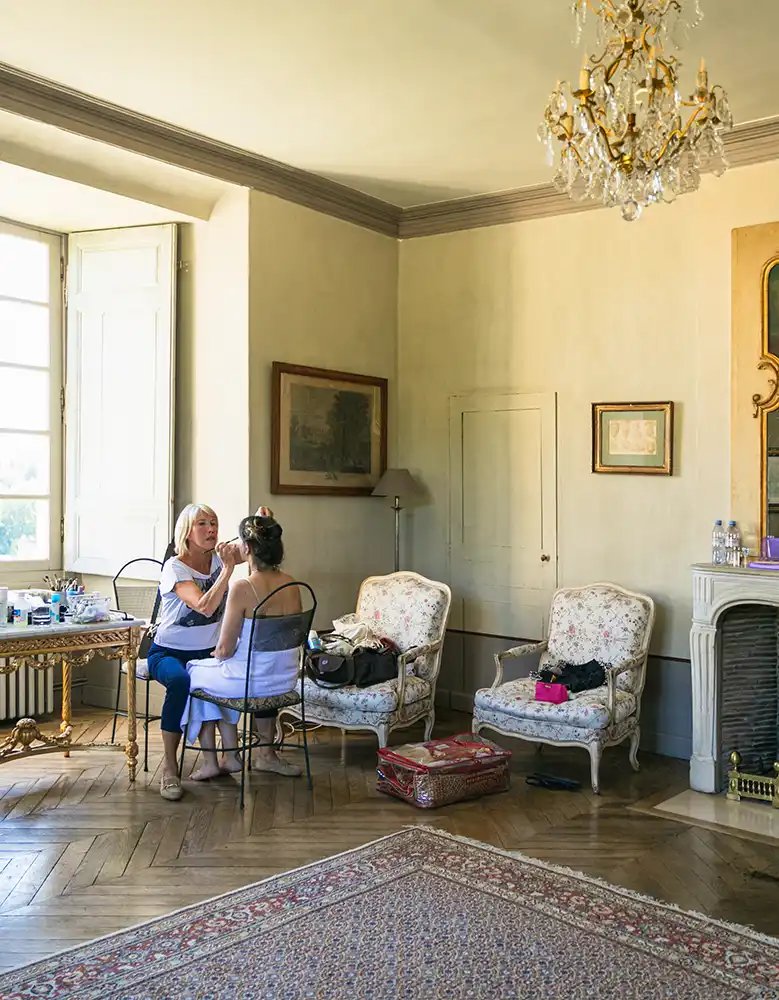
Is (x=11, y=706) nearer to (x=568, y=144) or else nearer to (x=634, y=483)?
(x=634, y=483)

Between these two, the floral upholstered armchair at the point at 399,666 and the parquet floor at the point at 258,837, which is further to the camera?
the floral upholstered armchair at the point at 399,666

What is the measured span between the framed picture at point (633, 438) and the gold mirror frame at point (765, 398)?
1.94 ft

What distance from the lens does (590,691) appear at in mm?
5250

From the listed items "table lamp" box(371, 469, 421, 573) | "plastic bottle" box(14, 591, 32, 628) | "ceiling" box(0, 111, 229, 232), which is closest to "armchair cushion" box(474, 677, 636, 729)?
"table lamp" box(371, 469, 421, 573)

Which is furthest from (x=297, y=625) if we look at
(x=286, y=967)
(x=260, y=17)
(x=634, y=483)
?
(x=260, y=17)

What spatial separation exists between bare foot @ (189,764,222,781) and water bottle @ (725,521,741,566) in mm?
2844

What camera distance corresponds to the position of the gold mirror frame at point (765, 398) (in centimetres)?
517

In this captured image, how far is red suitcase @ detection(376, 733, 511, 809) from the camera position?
4625 millimetres

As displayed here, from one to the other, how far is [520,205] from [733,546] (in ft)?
8.63

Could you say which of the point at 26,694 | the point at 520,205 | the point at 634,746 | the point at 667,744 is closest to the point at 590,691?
the point at 634,746

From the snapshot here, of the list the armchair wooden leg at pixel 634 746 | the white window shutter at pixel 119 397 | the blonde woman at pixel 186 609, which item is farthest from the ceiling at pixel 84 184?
the armchair wooden leg at pixel 634 746

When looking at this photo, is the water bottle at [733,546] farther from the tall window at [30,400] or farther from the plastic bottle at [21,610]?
the tall window at [30,400]

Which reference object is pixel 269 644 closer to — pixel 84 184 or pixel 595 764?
pixel 595 764

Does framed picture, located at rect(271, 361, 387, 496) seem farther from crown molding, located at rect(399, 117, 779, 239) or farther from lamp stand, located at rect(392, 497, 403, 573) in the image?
crown molding, located at rect(399, 117, 779, 239)
